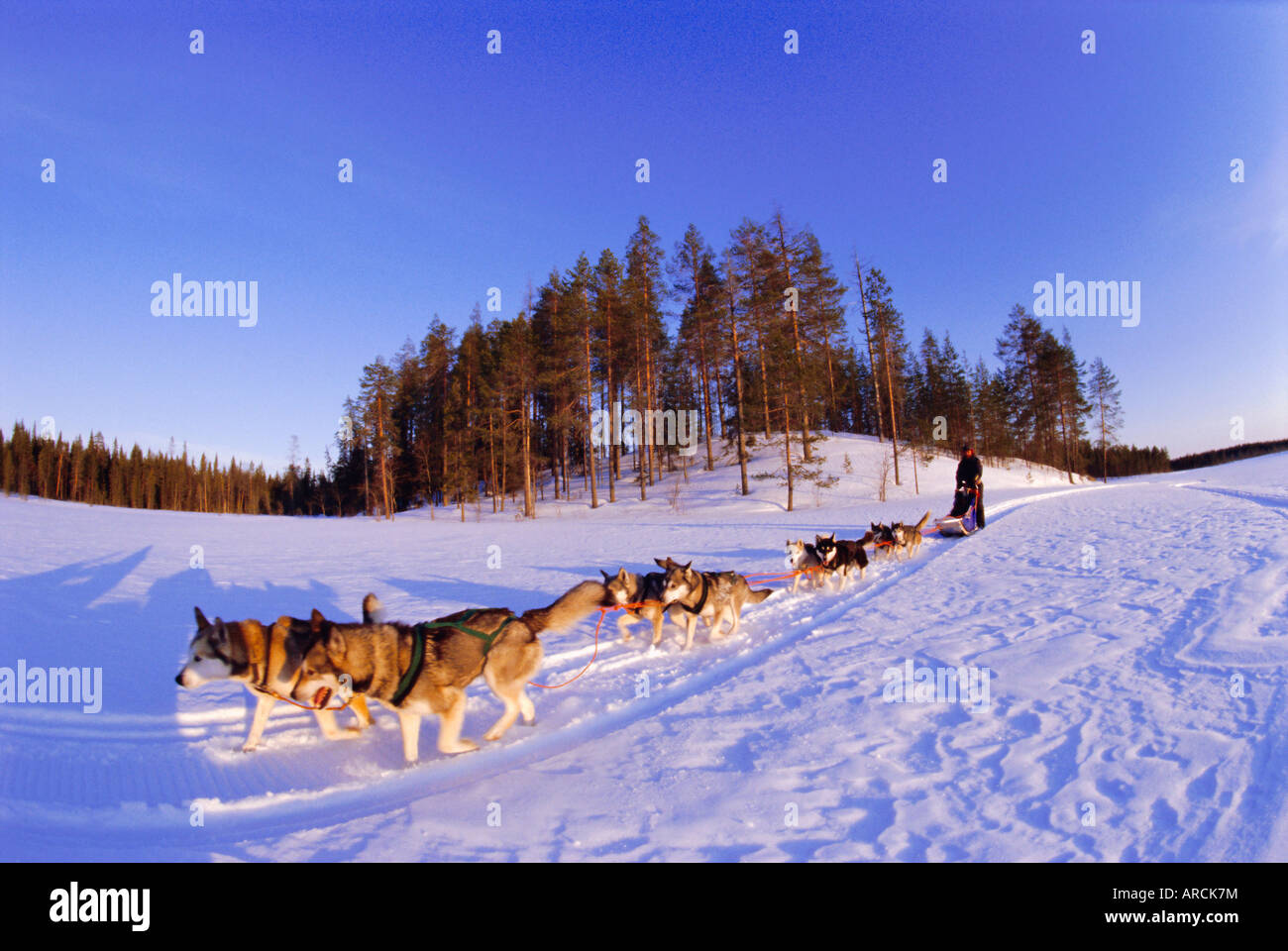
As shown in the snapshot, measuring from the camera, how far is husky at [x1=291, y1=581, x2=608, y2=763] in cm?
407

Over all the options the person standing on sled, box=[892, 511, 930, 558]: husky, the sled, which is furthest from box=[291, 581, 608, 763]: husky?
the person standing on sled

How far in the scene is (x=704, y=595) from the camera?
711 centimetres

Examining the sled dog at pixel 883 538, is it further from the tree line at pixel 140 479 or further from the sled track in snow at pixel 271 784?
the tree line at pixel 140 479

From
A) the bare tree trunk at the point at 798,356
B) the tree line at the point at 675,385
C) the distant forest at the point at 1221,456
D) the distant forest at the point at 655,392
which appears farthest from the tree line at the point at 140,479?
the distant forest at the point at 1221,456

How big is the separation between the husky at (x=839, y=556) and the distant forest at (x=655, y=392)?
16.4 metres

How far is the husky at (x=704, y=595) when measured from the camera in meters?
6.91

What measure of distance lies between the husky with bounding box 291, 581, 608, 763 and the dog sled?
44.4 feet

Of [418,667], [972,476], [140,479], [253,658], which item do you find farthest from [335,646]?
[140,479]

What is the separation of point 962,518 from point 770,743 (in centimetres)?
1296

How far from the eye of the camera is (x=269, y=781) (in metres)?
3.83

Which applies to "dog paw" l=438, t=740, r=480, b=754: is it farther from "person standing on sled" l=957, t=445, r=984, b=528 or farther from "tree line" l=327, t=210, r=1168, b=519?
"tree line" l=327, t=210, r=1168, b=519
